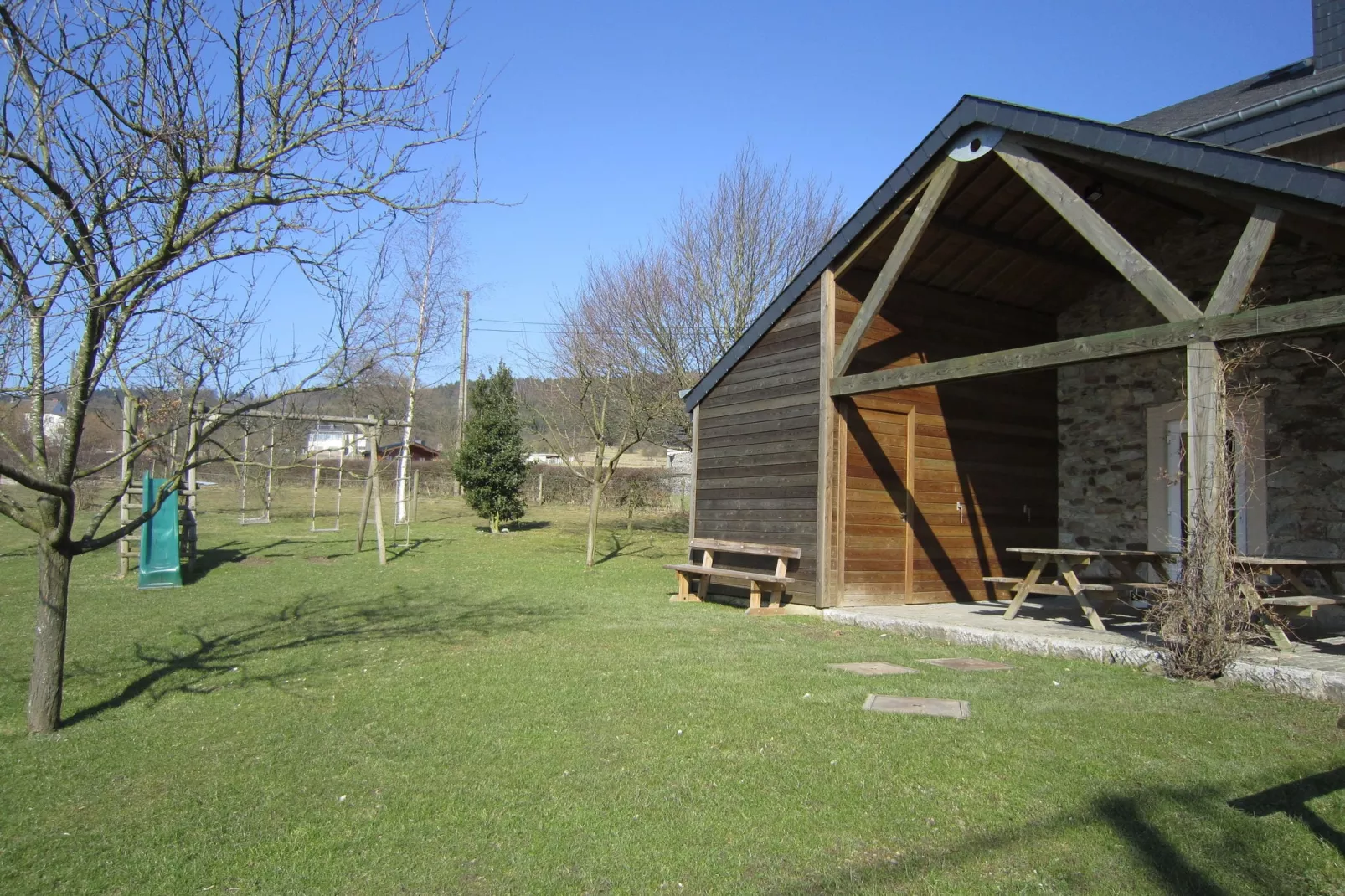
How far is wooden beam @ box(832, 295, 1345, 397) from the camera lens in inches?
217

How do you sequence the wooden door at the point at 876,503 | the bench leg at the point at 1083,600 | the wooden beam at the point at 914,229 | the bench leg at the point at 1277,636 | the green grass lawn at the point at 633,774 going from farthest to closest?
the wooden door at the point at 876,503, the wooden beam at the point at 914,229, the bench leg at the point at 1083,600, the bench leg at the point at 1277,636, the green grass lawn at the point at 633,774

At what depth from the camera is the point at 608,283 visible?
→ 830 inches

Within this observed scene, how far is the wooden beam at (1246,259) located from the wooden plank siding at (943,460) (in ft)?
13.0

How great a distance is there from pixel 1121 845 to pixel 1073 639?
154 inches

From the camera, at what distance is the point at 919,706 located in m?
5.27

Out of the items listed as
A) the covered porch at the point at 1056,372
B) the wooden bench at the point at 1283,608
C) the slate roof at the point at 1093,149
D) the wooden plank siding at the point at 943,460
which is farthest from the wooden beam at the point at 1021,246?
the wooden bench at the point at 1283,608

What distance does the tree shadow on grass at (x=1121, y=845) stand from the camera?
3.05 metres

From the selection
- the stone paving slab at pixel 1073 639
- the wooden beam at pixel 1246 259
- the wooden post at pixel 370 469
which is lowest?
the stone paving slab at pixel 1073 639

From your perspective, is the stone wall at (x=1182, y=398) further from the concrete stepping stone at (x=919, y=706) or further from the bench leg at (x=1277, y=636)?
the concrete stepping stone at (x=919, y=706)

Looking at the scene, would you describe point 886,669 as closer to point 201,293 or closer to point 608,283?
point 201,293

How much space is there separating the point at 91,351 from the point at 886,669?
5.43m

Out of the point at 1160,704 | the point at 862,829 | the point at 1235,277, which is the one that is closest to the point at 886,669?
the point at 1160,704

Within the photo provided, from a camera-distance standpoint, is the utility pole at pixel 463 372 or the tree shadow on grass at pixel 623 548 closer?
the tree shadow on grass at pixel 623 548

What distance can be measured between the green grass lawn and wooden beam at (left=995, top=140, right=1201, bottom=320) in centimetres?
261
